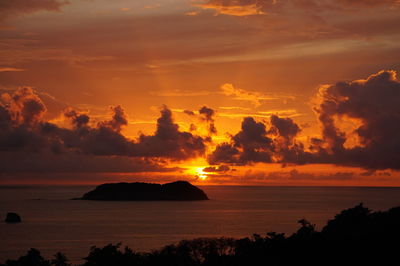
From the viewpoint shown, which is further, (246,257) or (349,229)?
(349,229)

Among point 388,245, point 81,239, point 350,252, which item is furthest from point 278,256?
point 81,239

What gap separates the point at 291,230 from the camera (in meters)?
178

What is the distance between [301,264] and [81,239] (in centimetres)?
Result: 11180

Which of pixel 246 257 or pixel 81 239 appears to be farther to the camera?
pixel 81 239

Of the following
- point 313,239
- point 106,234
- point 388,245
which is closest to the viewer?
point 388,245

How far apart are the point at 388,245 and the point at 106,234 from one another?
12985cm

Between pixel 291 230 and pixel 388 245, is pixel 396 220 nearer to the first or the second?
pixel 388 245

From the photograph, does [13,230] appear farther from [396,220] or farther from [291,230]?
[396,220]

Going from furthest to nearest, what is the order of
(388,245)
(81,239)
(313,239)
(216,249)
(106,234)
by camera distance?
(106,234) → (81,239) → (216,249) → (313,239) → (388,245)

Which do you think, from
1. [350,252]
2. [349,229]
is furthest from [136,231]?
[350,252]

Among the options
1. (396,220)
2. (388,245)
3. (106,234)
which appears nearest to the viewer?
(388,245)

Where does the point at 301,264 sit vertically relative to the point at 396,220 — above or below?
below

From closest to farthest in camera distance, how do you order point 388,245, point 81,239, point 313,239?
point 388,245 < point 313,239 < point 81,239

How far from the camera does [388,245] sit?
5762 cm
